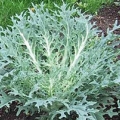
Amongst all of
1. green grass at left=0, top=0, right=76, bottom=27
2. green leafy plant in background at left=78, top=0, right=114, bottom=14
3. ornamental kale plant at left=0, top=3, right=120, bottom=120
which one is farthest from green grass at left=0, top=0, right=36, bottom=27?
ornamental kale plant at left=0, top=3, right=120, bottom=120

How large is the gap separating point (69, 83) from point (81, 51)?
315 millimetres

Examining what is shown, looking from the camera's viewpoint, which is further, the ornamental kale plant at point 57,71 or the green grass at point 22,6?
the green grass at point 22,6

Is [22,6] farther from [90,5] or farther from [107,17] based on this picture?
[107,17]

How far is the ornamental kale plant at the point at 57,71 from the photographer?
275 centimetres

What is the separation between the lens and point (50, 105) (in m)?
2.79

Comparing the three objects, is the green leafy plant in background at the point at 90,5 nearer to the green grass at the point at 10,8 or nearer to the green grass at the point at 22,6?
the green grass at the point at 22,6

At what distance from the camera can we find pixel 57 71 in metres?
2.75

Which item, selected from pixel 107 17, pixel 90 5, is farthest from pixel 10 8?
pixel 107 17

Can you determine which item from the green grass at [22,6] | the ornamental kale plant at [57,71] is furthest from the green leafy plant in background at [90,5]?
the ornamental kale plant at [57,71]

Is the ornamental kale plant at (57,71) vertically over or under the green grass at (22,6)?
under

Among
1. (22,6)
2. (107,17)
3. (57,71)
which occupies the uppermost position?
(22,6)

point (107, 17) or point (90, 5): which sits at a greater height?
point (90, 5)

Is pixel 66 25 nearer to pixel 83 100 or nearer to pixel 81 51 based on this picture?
pixel 81 51

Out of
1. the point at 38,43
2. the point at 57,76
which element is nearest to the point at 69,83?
the point at 57,76
